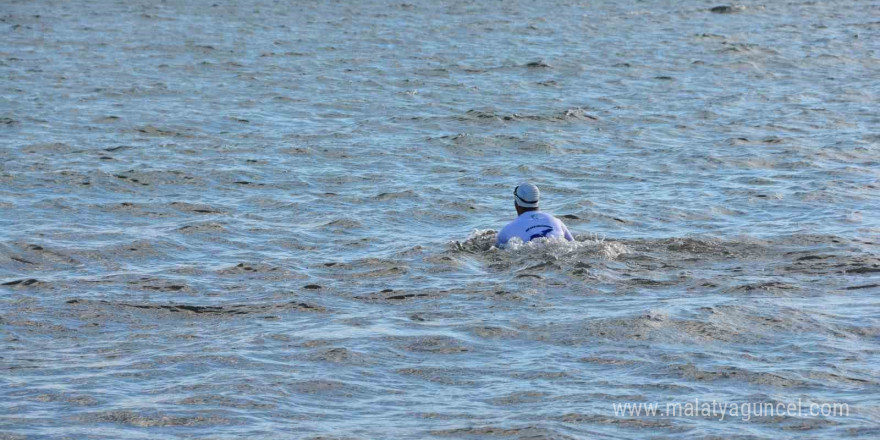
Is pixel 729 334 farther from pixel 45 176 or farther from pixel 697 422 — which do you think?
pixel 45 176

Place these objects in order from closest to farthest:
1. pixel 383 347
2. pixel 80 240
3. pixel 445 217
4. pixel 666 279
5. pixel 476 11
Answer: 1. pixel 383 347
2. pixel 666 279
3. pixel 80 240
4. pixel 445 217
5. pixel 476 11

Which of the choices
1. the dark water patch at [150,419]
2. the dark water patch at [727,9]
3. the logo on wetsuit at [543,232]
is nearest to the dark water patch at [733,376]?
the dark water patch at [150,419]

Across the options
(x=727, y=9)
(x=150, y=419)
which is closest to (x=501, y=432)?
(x=150, y=419)

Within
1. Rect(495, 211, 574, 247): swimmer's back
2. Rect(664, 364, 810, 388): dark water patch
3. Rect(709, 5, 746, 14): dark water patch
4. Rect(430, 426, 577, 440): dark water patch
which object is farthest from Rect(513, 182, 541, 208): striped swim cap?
Rect(709, 5, 746, 14): dark water patch

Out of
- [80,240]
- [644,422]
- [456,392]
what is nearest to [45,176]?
[80,240]

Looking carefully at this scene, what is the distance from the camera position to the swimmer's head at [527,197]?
1612cm

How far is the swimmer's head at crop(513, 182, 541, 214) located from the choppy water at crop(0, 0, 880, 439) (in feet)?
2.15

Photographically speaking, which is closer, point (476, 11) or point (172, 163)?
point (172, 163)

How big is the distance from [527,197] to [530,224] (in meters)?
0.40

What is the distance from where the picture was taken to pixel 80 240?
56.0 feet

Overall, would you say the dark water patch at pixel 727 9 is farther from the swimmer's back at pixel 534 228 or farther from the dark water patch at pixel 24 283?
the dark water patch at pixel 24 283

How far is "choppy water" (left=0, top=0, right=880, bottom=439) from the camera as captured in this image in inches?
429

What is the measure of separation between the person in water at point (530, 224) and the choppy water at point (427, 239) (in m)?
0.21

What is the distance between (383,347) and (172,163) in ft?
36.3
